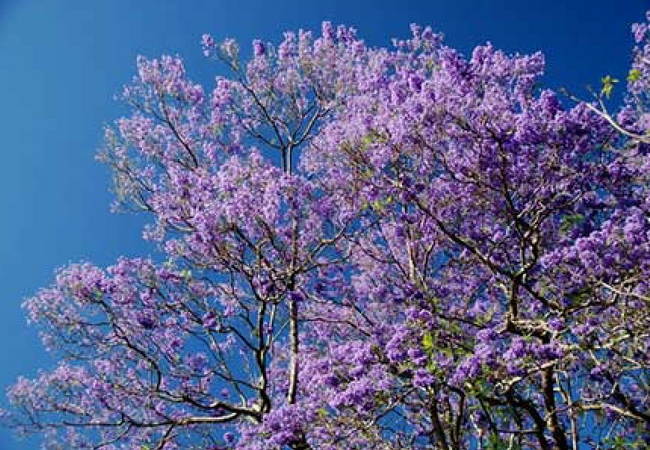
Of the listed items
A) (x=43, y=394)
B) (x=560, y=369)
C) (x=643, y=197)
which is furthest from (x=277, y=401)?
(x=643, y=197)

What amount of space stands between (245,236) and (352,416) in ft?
9.09

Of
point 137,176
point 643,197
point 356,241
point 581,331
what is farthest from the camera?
point 137,176

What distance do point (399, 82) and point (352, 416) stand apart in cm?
430

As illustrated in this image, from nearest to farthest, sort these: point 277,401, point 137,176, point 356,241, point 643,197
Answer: point 643,197, point 356,241, point 277,401, point 137,176

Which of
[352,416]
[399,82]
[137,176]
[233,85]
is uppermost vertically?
[233,85]

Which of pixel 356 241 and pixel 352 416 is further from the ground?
pixel 356 241

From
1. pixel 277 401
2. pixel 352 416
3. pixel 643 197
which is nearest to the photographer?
pixel 352 416

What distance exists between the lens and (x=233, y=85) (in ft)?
39.9

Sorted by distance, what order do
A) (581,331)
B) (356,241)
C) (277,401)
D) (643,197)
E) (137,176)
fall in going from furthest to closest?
1. (137,176)
2. (277,401)
3. (356,241)
4. (643,197)
5. (581,331)

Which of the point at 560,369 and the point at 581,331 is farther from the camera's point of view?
the point at 560,369

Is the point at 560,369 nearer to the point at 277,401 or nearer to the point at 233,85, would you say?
the point at 277,401

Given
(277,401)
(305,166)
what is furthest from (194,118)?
(277,401)

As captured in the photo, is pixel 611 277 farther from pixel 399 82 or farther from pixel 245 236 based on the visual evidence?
pixel 245 236

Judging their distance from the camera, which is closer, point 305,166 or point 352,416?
point 352,416
